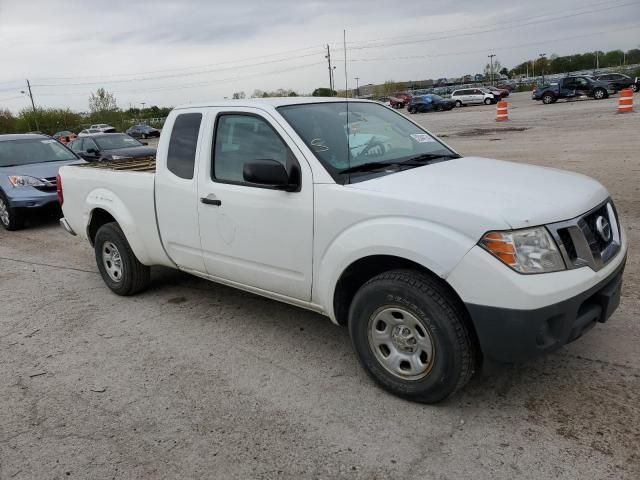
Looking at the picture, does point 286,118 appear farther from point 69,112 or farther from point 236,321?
point 69,112

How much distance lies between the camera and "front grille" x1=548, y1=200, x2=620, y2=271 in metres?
2.89

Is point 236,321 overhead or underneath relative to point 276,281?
underneath

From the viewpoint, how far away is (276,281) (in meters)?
3.90

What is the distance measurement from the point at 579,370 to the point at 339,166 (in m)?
2.01

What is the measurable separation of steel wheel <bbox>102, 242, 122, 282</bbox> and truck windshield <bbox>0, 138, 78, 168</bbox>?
5.60 meters

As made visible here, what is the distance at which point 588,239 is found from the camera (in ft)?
9.96

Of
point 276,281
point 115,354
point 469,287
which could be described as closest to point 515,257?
point 469,287

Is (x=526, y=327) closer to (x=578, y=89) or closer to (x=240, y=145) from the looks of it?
(x=240, y=145)

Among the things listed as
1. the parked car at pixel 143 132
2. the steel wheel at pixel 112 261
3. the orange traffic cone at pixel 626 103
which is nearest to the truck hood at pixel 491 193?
the steel wheel at pixel 112 261

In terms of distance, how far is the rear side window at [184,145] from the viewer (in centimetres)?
440

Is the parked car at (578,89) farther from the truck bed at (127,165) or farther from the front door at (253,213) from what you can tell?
the front door at (253,213)

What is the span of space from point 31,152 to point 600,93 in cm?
3632

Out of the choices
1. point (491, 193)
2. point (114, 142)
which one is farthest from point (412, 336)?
point (114, 142)

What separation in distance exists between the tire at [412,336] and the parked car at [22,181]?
7.77 metres
